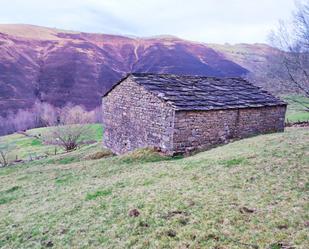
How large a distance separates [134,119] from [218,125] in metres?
4.35

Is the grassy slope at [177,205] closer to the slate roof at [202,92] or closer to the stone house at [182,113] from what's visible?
the stone house at [182,113]

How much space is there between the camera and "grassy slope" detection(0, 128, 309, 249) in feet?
19.7

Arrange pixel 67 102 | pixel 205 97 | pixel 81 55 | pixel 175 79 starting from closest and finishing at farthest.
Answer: pixel 205 97
pixel 175 79
pixel 67 102
pixel 81 55

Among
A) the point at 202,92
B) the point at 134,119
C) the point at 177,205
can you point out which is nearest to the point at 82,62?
the point at 134,119

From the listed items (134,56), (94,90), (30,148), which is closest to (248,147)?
(30,148)

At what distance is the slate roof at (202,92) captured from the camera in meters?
14.7

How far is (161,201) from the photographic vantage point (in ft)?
25.0

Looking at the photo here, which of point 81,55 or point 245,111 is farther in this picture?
point 81,55

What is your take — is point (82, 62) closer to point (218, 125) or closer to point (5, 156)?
point (5, 156)

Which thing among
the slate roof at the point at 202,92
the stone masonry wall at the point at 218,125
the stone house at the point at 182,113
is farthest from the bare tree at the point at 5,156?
the stone masonry wall at the point at 218,125

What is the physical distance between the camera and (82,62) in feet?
302

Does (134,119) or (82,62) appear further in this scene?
(82,62)

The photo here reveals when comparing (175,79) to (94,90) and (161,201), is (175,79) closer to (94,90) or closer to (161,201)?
Result: (161,201)

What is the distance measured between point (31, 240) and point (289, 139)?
10348 mm
